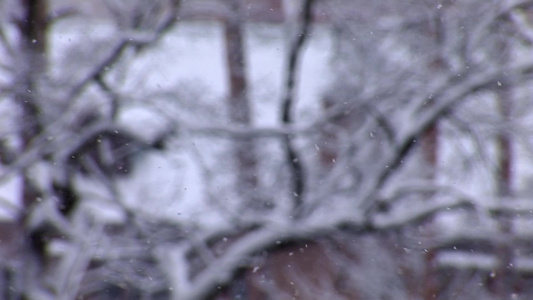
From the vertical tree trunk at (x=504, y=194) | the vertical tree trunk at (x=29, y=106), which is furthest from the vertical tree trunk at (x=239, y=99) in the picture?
the vertical tree trunk at (x=504, y=194)

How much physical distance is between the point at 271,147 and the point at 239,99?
54 cm

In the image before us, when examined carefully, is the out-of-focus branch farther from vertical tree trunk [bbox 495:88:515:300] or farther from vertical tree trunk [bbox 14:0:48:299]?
vertical tree trunk [bbox 14:0:48:299]

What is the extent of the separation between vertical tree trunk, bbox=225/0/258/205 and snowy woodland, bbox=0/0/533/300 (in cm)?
2

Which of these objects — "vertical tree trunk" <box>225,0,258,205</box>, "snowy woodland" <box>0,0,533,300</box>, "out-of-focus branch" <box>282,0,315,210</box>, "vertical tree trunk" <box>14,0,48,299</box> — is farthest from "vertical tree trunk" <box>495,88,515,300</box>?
"vertical tree trunk" <box>14,0,48,299</box>

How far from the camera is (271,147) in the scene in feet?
24.5

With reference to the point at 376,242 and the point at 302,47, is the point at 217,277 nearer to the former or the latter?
the point at 376,242

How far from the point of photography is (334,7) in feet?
23.8

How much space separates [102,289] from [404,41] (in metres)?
3.60

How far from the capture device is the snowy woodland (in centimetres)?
679

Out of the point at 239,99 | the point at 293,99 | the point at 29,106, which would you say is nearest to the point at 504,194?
the point at 293,99

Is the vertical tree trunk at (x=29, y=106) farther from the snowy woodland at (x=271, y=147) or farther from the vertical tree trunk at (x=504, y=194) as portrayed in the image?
the vertical tree trunk at (x=504, y=194)

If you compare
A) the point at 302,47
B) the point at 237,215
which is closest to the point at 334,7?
the point at 302,47

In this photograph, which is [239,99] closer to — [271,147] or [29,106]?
[271,147]

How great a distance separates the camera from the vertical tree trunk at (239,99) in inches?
291
